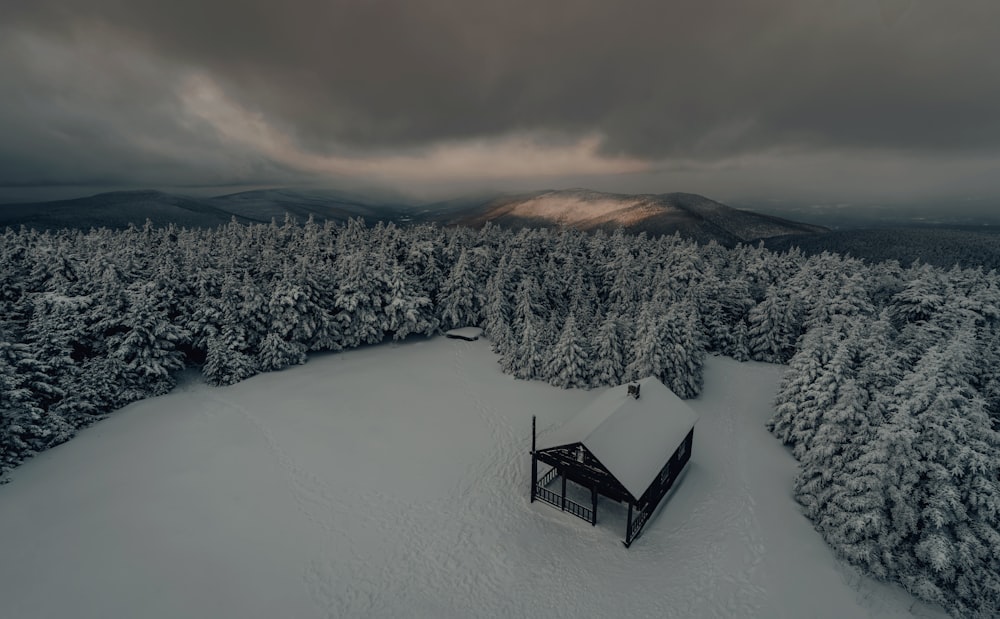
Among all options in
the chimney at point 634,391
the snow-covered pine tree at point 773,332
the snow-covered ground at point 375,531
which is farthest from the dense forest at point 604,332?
the chimney at point 634,391

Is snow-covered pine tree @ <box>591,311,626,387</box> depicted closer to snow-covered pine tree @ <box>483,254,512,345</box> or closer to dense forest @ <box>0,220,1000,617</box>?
dense forest @ <box>0,220,1000,617</box>

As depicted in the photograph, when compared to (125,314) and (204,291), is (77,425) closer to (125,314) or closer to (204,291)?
(125,314)

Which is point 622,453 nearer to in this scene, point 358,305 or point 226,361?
point 226,361

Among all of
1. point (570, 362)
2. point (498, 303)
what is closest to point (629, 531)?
point (570, 362)

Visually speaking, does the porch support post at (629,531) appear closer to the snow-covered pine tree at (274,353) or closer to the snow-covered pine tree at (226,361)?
the snow-covered pine tree at (274,353)

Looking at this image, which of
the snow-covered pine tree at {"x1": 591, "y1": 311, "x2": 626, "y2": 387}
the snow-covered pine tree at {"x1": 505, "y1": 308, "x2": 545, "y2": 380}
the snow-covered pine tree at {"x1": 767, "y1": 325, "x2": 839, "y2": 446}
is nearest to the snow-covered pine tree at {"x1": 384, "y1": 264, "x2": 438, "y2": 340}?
the snow-covered pine tree at {"x1": 505, "y1": 308, "x2": 545, "y2": 380}

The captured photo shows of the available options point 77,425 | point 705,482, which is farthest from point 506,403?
point 77,425
